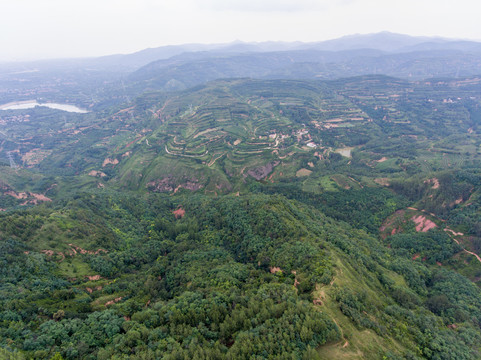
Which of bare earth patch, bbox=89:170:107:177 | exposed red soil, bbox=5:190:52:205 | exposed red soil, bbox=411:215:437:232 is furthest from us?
bare earth patch, bbox=89:170:107:177

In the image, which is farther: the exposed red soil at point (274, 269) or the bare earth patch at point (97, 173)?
the bare earth patch at point (97, 173)

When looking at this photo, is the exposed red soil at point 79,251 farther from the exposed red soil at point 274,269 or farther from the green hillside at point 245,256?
the exposed red soil at point 274,269

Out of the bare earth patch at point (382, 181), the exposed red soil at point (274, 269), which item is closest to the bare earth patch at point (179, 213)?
the exposed red soil at point (274, 269)

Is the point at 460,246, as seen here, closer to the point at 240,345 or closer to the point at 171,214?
the point at 240,345

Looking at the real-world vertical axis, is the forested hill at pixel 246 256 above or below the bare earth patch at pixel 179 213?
above

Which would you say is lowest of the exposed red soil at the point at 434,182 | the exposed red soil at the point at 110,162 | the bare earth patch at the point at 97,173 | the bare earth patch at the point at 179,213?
the bare earth patch at the point at 179,213

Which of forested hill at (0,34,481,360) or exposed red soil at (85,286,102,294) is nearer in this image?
forested hill at (0,34,481,360)

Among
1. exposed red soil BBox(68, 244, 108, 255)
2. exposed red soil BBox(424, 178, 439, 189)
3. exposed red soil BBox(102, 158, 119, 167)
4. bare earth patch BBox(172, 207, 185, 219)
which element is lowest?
bare earth patch BBox(172, 207, 185, 219)

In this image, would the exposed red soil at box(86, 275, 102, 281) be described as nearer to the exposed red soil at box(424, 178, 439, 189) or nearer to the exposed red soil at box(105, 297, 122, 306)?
the exposed red soil at box(105, 297, 122, 306)

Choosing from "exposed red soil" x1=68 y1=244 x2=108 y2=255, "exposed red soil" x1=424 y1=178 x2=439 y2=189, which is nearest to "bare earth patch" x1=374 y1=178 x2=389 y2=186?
"exposed red soil" x1=424 y1=178 x2=439 y2=189

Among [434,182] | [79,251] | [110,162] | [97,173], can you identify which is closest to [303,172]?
[434,182]

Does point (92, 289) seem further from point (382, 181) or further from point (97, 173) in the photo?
point (382, 181)
